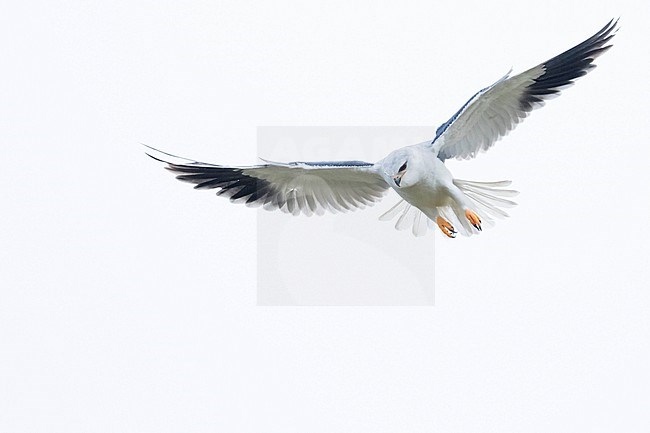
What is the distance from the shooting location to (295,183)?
9805 millimetres

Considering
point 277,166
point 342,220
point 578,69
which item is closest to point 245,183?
point 277,166

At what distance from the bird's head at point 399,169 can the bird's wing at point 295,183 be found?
1.05 ft

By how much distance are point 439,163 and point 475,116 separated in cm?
51

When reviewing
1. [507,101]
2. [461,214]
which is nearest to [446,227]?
[461,214]

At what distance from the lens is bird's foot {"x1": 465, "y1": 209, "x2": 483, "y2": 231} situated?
9.01 metres

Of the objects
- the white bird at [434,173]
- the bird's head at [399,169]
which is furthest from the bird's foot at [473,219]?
the bird's head at [399,169]

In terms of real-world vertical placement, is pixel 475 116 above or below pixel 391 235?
above

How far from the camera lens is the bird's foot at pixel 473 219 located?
9.01m

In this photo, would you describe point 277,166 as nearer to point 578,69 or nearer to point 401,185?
point 401,185

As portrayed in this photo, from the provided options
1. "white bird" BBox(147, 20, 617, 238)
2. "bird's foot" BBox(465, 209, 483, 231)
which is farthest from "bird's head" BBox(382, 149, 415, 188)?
"bird's foot" BBox(465, 209, 483, 231)

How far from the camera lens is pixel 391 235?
1069 cm

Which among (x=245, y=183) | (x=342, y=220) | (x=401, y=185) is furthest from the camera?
(x=342, y=220)

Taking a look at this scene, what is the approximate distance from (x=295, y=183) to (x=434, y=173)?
1350 mm

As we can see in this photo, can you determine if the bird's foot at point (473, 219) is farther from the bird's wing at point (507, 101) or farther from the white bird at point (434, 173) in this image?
the bird's wing at point (507, 101)
